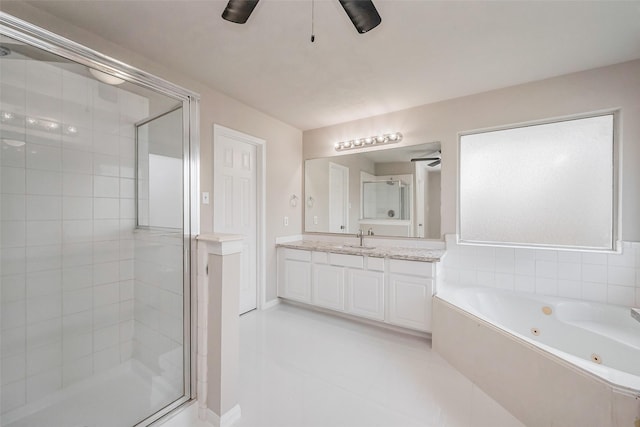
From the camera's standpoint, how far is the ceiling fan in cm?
116

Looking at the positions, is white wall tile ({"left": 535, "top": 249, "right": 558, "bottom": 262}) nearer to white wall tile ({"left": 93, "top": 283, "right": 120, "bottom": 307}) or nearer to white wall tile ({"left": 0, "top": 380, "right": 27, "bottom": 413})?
white wall tile ({"left": 93, "top": 283, "right": 120, "bottom": 307})

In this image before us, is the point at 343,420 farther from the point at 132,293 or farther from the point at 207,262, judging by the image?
the point at 132,293

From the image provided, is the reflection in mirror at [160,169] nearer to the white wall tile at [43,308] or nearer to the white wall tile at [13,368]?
the white wall tile at [43,308]

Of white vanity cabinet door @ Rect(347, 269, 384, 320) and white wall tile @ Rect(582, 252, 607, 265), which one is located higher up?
white wall tile @ Rect(582, 252, 607, 265)

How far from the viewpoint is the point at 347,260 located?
277cm

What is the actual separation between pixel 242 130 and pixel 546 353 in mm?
3112

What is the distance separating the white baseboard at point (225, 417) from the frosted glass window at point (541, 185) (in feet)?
8.45

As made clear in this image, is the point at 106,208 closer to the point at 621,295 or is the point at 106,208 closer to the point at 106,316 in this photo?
the point at 106,316

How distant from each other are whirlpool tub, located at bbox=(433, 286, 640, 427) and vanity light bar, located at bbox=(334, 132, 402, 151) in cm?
178

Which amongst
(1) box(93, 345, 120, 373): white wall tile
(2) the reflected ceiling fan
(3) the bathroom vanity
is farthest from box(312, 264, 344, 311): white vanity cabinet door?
(1) box(93, 345, 120, 373): white wall tile

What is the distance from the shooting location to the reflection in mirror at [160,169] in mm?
1633

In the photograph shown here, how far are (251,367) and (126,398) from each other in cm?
78

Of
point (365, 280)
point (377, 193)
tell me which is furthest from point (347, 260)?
point (377, 193)

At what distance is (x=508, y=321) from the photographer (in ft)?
7.41
